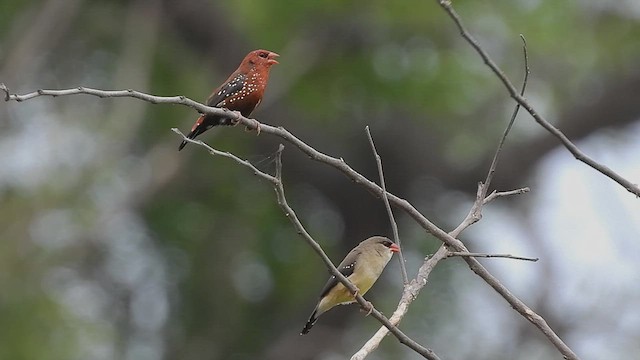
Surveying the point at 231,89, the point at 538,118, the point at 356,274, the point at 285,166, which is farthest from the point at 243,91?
the point at 285,166

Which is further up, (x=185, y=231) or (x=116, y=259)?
(x=185, y=231)

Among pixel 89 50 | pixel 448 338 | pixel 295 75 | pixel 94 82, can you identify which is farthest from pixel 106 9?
pixel 448 338

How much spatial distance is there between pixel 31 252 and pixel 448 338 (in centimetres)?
436

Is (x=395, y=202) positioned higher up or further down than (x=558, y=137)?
further down

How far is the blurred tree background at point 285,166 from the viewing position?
11.4 m

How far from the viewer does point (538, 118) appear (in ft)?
12.0

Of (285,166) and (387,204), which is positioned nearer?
(387,204)

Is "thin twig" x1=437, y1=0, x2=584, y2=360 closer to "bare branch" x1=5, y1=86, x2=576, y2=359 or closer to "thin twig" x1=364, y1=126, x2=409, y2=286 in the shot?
"bare branch" x1=5, y1=86, x2=576, y2=359

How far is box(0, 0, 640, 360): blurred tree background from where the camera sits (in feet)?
37.6

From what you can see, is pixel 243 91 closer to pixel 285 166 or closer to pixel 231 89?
pixel 231 89

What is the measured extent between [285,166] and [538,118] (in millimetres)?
9587

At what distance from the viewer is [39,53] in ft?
40.7

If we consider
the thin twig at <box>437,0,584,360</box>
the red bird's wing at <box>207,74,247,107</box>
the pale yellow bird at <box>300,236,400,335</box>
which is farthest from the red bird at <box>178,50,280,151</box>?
the thin twig at <box>437,0,584,360</box>

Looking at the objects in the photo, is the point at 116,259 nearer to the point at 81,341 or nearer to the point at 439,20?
the point at 81,341
